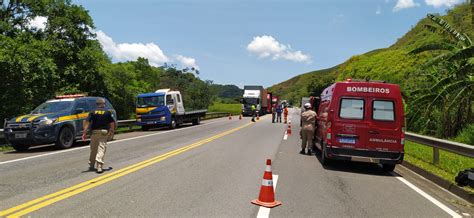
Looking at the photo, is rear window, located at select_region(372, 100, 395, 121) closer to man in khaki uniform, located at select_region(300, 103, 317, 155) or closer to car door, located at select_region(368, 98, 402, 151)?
car door, located at select_region(368, 98, 402, 151)

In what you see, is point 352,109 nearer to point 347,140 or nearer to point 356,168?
point 347,140

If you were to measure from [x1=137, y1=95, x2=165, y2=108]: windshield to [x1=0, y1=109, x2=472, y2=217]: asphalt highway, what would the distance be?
13353 mm

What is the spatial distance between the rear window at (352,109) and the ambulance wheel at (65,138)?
9521mm

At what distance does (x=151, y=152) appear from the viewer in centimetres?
1302

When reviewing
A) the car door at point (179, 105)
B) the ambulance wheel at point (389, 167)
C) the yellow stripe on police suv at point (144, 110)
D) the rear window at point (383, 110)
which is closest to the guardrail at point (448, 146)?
the ambulance wheel at point (389, 167)

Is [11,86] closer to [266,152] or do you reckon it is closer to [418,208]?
[266,152]

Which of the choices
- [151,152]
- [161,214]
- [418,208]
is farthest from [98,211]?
[151,152]

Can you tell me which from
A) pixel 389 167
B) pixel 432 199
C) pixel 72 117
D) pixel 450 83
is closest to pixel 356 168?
pixel 389 167

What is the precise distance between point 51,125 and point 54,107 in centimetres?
150

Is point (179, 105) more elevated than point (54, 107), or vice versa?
point (179, 105)

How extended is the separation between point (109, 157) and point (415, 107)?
18.7 metres

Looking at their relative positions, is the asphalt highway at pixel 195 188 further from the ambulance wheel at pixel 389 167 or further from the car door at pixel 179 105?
the car door at pixel 179 105

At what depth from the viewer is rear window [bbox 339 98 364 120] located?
1072 cm

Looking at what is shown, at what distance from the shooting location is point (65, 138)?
47.0ft
